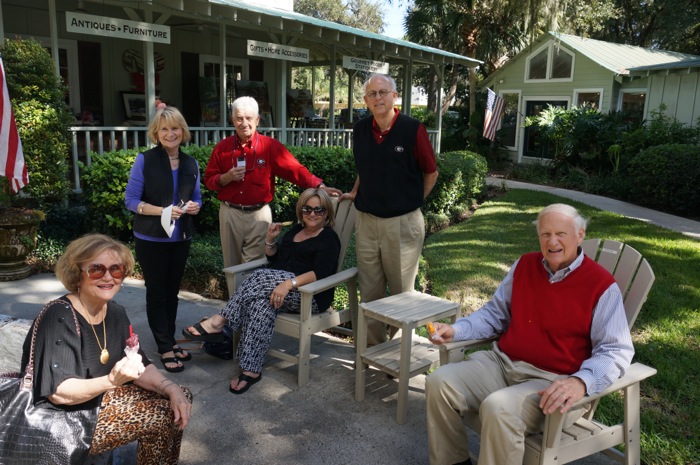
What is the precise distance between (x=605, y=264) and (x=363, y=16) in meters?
54.3

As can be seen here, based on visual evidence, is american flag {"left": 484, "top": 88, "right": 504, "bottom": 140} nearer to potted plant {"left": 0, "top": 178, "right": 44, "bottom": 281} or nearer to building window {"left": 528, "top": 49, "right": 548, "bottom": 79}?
building window {"left": 528, "top": 49, "right": 548, "bottom": 79}

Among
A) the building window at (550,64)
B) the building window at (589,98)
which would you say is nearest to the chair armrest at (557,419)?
the building window at (589,98)

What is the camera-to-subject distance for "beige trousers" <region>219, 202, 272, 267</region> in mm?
4172

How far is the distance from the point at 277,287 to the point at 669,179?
30.5 feet

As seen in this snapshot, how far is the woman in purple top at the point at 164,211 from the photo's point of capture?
3590 millimetres

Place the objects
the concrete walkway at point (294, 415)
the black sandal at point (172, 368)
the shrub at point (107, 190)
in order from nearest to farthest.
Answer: the concrete walkway at point (294, 415) < the black sandal at point (172, 368) < the shrub at point (107, 190)

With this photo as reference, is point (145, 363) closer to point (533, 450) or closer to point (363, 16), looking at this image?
point (533, 450)

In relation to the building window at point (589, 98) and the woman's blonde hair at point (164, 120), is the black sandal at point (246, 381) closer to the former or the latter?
the woman's blonde hair at point (164, 120)

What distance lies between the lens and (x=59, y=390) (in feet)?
6.82

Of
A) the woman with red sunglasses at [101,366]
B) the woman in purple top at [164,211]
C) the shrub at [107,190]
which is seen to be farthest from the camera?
the shrub at [107,190]

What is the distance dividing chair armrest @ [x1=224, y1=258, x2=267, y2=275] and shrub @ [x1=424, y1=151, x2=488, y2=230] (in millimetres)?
5244

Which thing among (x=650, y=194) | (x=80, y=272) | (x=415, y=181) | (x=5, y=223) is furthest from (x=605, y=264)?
Answer: (x=650, y=194)

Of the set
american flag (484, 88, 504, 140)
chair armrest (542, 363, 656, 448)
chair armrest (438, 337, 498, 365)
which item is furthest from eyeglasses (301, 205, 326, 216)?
american flag (484, 88, 504, 140)

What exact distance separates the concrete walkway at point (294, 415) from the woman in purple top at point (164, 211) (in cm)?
39
